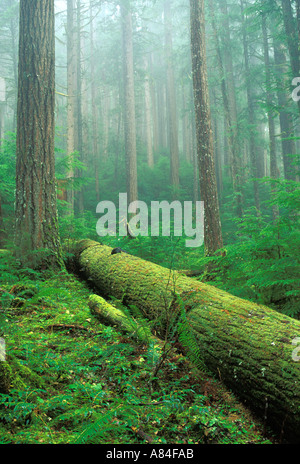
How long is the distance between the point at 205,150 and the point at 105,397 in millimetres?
6729

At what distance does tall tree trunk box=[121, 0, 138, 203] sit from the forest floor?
11633mm

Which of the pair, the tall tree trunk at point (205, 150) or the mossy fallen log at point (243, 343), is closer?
the mossy fallen log at point (243, 343)

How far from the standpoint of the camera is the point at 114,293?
17.7ft

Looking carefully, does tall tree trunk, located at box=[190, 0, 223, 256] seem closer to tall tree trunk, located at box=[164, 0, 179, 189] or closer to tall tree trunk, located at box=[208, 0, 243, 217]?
tall tree trunk, located at box=[208, 0, 243, 217]

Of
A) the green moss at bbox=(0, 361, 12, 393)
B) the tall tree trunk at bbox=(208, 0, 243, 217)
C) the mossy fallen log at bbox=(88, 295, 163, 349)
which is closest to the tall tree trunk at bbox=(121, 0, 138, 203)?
the tall tree trunk at bbox=(208, 0, 243, 217)

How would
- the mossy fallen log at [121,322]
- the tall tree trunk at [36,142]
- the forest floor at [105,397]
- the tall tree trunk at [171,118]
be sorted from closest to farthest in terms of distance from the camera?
1. the forest floor at [105,397]
2. the mossy fallen log at [121,322]
3. the tall tree trunk at [36,142]
4. the tall tree trunk at [171,118]

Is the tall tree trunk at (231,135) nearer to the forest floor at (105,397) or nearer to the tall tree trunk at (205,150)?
the tall tree trunk at (205,150)

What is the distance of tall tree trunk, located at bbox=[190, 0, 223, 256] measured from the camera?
8055 mm

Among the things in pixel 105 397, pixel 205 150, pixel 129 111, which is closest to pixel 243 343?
pixel 105 397

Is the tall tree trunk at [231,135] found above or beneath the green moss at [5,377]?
above

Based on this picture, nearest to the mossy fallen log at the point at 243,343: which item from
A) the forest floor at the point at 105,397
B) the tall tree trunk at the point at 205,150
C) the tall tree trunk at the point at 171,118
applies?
the forest floor at the point at 105,397

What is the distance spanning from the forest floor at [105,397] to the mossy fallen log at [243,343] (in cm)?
17

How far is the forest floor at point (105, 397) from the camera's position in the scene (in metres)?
2.24

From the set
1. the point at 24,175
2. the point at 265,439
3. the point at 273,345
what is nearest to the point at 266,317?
the point at 273,345
